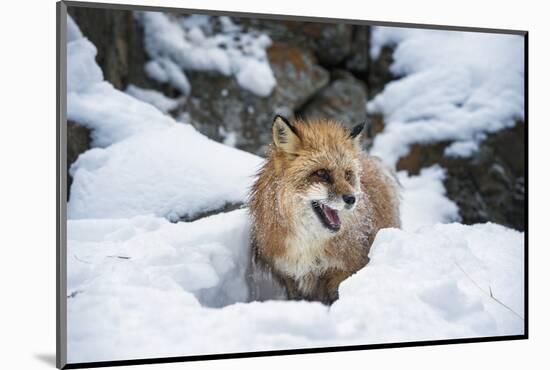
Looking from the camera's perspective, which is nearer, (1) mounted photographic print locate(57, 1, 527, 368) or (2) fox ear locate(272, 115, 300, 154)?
(1) mounted photographic print locate(57, 1, 527, 368)

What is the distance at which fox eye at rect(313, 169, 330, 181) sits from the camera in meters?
3.43

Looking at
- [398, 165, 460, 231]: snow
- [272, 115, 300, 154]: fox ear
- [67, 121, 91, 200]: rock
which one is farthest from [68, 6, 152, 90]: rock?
[398, 165, 460, 231]: snow

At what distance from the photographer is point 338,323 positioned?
11.7 ft

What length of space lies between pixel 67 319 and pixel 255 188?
1.30 metres

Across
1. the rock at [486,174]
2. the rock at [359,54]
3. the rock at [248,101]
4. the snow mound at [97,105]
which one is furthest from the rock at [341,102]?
the snow mound at [97,105]

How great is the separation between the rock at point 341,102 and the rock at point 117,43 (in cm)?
177

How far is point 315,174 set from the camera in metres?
3.44

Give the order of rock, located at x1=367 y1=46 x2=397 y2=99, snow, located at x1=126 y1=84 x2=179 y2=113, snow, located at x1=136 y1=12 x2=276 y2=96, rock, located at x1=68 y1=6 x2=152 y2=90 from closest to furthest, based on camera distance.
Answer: rock, located at x1=68 y1=6 x2=152 y2=90, snow, located at x1=126 y1=84 x2=179 y2=113, snow, located at x1=136 y1=12 x2=276 y2=96, rock, located at x1=367 y1=46 x2=397 y2=99

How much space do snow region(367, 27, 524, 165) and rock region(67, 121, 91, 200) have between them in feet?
9.36

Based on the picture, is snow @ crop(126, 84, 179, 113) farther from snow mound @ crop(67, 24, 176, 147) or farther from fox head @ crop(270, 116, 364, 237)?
fox head @ crop(270, 116, 364, 237)

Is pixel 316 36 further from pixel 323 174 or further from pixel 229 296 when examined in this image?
pixel 229 296

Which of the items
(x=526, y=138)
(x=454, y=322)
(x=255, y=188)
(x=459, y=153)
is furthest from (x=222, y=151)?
(x=459, y=153)

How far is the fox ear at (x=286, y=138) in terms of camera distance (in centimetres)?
348

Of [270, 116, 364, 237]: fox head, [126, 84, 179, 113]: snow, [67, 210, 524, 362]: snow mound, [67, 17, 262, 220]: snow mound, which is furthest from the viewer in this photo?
[126, 84, 179, 113]: snow
